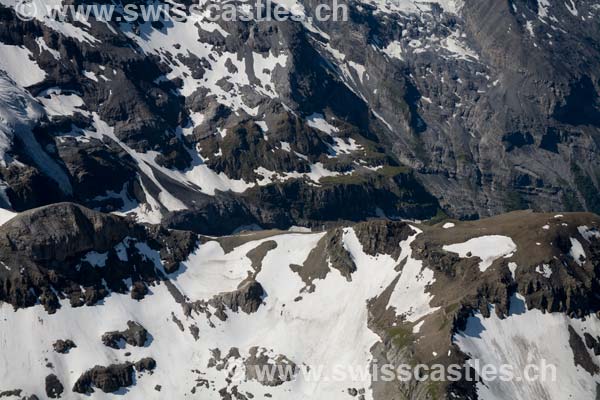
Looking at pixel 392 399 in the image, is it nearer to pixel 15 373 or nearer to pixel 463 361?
pixel 463 361

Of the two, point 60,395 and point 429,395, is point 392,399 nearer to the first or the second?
point 429,395

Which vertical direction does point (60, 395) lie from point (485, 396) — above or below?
below

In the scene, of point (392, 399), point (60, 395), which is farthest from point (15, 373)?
point (392, 399)

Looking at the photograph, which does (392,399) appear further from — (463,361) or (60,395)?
(60,395)

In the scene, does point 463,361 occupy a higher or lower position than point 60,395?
higher

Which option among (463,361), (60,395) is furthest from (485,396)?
(60,395)

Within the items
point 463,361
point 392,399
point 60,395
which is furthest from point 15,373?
point 463,361
